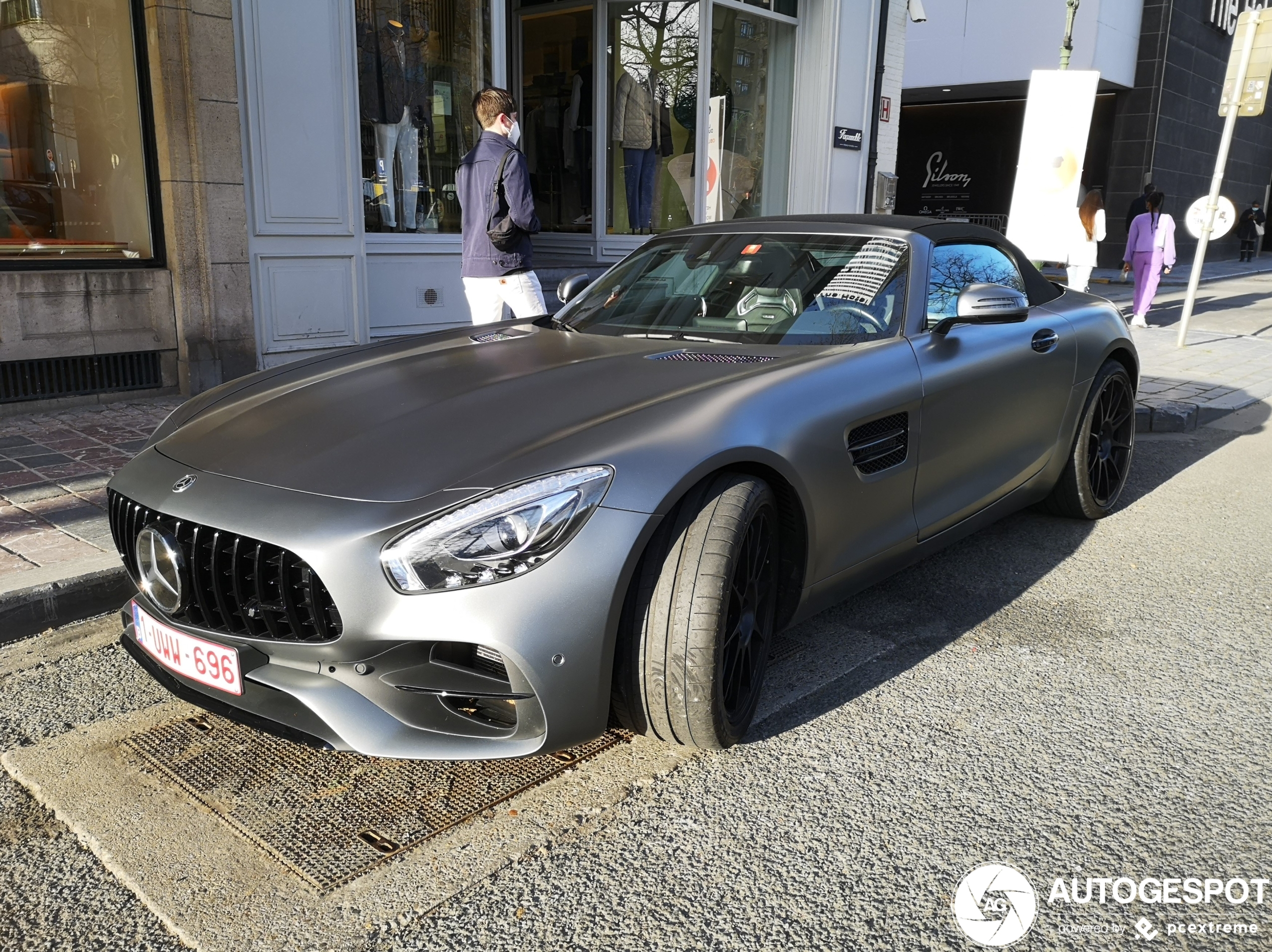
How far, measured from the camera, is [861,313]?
3.47m

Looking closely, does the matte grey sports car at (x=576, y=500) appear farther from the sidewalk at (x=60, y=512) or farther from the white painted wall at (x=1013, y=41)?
the white painted wall at (x=1013, y=41)

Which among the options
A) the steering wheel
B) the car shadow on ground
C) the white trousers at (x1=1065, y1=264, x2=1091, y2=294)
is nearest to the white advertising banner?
the white trousers at (x1=1065, y1=264, x2=1091, y2=294)

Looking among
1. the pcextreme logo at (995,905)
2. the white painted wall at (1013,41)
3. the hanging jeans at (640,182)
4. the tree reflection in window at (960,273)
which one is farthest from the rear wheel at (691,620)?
the white painted wall at (1013,41)

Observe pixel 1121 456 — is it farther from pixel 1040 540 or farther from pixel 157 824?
pixel 157 824

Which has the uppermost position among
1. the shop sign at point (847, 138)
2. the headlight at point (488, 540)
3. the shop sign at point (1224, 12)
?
the shop sign at point (1224, 12)

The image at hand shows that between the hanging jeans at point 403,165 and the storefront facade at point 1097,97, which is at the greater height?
the storefront facade at point 1097,97

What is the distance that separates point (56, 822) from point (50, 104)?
6.10 metres

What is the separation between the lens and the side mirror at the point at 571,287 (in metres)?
4.34

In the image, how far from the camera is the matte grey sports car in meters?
2.26

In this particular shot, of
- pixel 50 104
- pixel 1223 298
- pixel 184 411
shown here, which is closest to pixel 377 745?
pixel 184 411

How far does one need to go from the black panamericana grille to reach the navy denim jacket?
11.8 ft

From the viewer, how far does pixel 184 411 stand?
10.7 feet

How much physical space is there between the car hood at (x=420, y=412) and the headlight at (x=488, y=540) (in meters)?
0.12

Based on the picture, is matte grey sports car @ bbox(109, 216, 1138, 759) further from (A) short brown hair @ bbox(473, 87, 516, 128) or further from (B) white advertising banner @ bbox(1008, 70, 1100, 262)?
(B) white advertising banner @ bbox(1008, 70, 1100, 262)
